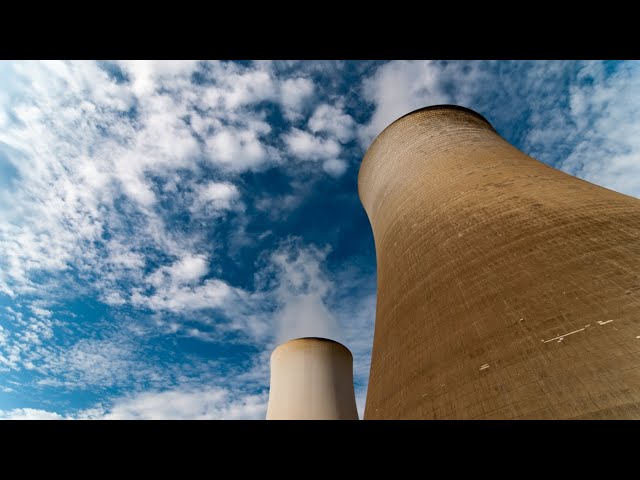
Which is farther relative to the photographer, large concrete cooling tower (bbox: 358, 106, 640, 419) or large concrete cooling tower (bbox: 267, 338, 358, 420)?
large concrete cooling tower (bbox: 267, 338, 358, 420)

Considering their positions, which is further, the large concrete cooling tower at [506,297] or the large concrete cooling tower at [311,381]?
the large concrete cooling tower at [311,381]

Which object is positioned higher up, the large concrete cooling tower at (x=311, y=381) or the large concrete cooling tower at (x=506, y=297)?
the large concrete cooling tower at (x=311, y=381)
